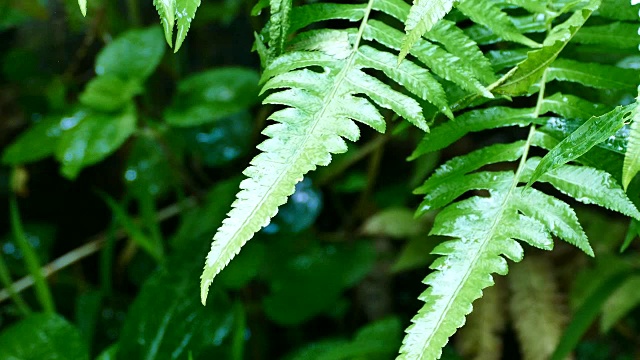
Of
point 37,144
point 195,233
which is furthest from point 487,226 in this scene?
point 37,144

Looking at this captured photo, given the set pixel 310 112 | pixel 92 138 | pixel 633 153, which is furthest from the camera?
pixel 92 138

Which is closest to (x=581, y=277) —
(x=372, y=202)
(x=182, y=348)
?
(x=372, y=202)

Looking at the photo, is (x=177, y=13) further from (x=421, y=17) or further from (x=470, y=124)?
(x=470, y=124)

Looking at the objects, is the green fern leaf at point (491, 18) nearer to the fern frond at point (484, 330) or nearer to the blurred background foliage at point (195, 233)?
the blurred background foliage at point (195, 233)

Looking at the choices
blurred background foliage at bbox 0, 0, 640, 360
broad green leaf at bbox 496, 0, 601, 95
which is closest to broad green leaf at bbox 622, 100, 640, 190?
broad green leaf at bbox 496, 0, 601, 95

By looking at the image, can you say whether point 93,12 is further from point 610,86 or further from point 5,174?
point 610,86
